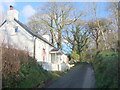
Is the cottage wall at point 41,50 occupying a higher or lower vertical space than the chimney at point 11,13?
lower

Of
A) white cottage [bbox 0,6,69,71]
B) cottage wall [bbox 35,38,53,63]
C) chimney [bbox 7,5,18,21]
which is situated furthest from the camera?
cottage wall [bbox 35,38,53,63]

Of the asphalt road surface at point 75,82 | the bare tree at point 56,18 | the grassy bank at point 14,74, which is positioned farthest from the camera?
the bare tree at point 56,18

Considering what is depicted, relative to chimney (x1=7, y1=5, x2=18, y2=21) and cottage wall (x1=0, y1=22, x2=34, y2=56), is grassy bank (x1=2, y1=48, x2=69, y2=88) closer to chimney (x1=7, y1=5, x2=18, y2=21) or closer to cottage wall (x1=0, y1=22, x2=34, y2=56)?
cottage wall (x1=0, y1=22, x2=34, y2=56)

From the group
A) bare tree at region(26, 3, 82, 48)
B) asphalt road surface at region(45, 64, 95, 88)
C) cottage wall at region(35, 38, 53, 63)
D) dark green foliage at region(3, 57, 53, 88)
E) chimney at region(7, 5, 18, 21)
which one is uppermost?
bare tree at region(26, 3, 82, 48)

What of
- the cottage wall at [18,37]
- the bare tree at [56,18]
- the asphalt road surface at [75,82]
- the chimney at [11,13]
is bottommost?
the asphalt road surface at [75,82]

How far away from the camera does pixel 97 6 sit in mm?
26719

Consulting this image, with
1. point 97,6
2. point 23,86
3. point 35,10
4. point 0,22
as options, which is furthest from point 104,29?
point 23,86

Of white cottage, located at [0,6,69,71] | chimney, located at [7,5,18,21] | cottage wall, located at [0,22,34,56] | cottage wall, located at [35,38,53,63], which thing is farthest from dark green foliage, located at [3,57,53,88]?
chimney, located at [7,5,18,21]

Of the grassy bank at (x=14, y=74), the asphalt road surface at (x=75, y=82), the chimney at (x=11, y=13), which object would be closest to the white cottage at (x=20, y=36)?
the chimney at (x=11, y=13)

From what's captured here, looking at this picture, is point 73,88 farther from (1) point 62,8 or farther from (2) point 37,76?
(1) point 62,8

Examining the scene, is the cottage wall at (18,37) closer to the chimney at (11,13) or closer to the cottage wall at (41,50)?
the chimney at (11,13)

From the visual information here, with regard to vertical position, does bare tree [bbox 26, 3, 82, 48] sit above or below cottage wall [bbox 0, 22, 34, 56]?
above

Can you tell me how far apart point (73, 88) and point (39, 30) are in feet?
92.8

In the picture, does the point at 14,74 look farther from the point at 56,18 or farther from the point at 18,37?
the point at 56,18
